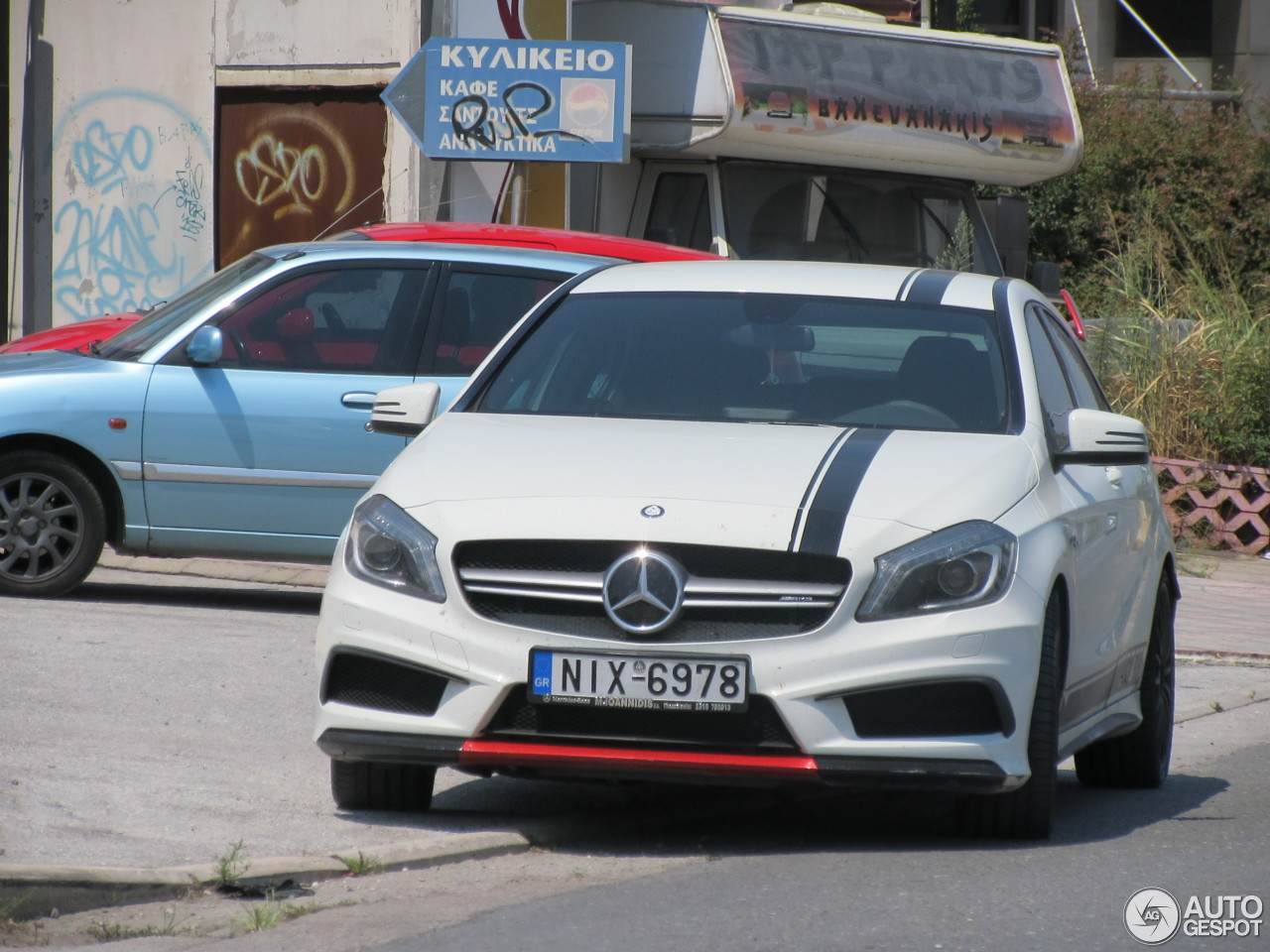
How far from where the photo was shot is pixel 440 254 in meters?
9.74

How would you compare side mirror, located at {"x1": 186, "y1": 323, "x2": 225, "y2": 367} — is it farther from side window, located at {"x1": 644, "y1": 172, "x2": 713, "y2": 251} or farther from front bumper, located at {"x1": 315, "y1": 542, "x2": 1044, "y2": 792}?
side window, located at {"x1": 644, "y1": 172, "x2": 713, "y2": 251}

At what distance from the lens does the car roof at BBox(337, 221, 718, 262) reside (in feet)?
34.2

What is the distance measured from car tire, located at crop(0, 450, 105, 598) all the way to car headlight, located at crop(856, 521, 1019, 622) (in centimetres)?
527

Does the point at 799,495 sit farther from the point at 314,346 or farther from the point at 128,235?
the point at 128,235

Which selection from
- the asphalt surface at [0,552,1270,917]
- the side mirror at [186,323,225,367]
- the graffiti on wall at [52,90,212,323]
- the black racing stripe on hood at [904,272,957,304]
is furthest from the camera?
the graffiti on wall at [52,90,212,323]

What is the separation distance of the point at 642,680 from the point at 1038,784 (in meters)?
1.12

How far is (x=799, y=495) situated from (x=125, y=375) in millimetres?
5042

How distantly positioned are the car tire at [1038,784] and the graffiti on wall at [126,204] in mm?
12261

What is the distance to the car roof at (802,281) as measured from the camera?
Answer: 6.48 metres

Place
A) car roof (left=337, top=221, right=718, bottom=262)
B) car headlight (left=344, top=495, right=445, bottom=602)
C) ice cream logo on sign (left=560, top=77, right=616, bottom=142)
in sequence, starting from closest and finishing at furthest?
Result: car headlight (left=344, top=495, right=445, bottom=602) → car roof (left=337, top=221, right=718, bottom=262) → ice cream logo on sign (left=560, top=77, right=616, bottom=142)

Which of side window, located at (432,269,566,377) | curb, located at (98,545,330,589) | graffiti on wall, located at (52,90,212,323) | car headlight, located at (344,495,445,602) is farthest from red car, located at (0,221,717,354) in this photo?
graffiti on wall, located at (52,90,212,323)

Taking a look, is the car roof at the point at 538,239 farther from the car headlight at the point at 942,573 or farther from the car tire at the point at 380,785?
the car headlight at the point at 942,573

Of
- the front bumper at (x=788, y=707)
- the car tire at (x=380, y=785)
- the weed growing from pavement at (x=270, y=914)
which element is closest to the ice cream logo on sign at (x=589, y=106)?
the car tire at (x=380, y=785)

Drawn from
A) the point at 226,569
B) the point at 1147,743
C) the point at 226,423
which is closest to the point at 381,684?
the point at 1147,743
